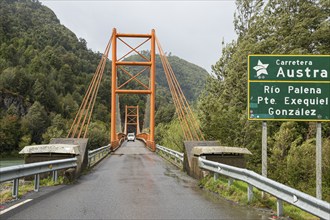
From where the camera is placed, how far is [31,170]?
962 centimetres

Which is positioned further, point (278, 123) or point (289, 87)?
point (278, 123)

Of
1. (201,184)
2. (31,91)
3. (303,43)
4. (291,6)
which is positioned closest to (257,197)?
(201,184)

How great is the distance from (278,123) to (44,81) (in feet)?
327

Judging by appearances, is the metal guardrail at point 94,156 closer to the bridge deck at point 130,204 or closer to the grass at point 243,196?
the bridge deck at point 130,204

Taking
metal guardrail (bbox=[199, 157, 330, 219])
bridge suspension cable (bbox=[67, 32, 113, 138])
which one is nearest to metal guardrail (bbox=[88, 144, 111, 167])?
bridge suspension cable (bbox=[67, 32, 113, 138])

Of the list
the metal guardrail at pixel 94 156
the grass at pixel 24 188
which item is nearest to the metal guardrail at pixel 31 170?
the grass at pixel 24 188

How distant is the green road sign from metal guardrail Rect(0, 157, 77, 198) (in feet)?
16.9

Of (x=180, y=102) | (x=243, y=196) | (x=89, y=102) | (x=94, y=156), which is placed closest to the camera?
(x=243, y=196)

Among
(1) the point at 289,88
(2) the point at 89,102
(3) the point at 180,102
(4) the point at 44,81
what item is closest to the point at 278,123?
(3) the point at 180,102

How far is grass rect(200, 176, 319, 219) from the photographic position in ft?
24.2

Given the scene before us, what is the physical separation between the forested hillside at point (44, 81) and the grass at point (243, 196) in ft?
160

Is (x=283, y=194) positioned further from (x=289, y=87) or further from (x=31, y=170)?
(x=31, y=170)

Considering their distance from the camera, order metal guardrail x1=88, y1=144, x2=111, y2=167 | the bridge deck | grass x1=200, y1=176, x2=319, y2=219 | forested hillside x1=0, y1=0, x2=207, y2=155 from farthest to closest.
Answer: forested hillside x1=0, y1=0, x2=207, y2=155, metal guardrail x1=88, y1=144, x2=111, y2=167, grass x1=200, y1=176, x2=319, y2=219, the bridge deck

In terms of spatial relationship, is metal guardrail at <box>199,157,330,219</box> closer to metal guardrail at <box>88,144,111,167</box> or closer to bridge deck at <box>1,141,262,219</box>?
bridge deck at <box>1,141,262,219</box>
